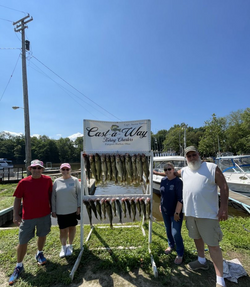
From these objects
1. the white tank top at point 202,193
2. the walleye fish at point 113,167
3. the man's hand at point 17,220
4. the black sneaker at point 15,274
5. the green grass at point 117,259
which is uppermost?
the walleye fish at point 113,167

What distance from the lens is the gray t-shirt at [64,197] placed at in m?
3.21

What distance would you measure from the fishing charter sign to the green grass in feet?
7.38

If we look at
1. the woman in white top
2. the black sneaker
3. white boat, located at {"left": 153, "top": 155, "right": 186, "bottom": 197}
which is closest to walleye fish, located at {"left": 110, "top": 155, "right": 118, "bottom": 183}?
the woman in white top

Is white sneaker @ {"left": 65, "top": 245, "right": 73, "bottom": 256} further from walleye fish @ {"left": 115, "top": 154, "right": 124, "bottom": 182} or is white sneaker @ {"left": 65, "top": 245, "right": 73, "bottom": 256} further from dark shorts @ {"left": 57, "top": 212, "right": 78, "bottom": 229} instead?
walleye fish @ {"left": 115, "top": 154, "right": 124, "bottom": 182}

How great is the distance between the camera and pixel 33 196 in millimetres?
2928

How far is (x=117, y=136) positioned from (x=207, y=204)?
2127 mm

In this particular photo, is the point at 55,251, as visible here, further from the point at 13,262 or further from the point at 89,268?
the point at 89,268

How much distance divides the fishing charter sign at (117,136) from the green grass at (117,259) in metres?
2.25

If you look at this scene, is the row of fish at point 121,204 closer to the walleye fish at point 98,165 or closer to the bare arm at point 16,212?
the walleye fish at point 98,165

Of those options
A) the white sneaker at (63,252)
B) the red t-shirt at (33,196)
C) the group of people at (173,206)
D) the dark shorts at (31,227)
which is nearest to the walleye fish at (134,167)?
the group of people at (173,206)

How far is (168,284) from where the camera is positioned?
255cm

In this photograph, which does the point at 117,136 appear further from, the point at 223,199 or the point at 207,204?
the point at 223,199

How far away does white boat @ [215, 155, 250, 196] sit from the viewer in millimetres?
9438

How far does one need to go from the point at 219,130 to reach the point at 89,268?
36.0 metres
